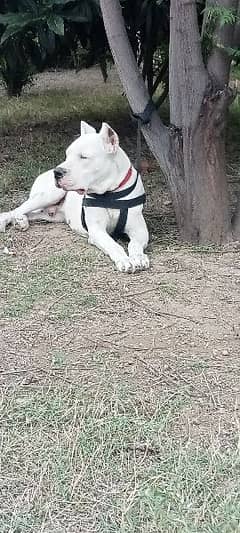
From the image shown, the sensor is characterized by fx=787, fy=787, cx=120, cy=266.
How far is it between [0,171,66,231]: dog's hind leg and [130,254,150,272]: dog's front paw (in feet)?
3.56

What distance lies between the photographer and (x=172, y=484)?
282 cm

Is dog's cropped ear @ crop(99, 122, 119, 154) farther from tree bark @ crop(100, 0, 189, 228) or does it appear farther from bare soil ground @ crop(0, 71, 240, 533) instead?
bare soil ground @ crop(0, 71, 240, 533)

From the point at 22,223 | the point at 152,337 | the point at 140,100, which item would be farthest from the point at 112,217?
the point at 152,337

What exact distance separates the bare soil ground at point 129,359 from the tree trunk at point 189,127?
0.82 feet

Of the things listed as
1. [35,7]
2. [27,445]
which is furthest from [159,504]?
[35,7]

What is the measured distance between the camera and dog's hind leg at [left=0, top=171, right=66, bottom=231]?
18.3 ft

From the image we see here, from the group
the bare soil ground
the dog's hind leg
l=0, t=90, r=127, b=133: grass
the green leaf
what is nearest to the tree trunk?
the bare soil ground

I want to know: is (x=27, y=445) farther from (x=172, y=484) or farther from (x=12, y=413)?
(x=172, y=484)

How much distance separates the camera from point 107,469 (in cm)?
294

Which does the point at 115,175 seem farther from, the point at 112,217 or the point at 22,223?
the point at 22,223

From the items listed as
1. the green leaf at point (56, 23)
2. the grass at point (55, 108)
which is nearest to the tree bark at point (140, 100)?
the green leaf at point (56, 23)

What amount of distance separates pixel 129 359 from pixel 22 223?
83.7 inches

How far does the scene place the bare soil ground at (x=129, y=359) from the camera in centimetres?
275

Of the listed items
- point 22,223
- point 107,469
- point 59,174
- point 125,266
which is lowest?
point 22,223
